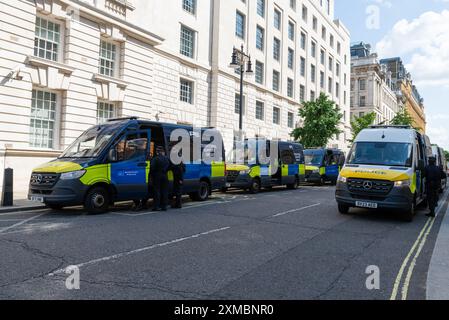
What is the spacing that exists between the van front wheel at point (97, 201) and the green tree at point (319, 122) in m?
23.8

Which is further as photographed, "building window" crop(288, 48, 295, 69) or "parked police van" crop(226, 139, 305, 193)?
"building window" crop(288, 48, 295, 69)

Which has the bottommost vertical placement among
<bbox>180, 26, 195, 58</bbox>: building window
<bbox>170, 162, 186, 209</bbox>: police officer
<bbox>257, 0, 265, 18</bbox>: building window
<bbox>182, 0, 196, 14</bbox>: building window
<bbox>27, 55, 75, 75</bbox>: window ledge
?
<bbox>170, 162, 186, 209</bbox>: police officer

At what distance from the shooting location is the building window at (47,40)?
15.1 meters

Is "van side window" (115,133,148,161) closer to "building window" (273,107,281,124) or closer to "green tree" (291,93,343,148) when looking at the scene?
"green tree" (291,93,343,148)

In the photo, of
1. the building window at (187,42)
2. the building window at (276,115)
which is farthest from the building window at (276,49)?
the building window at (187,42)

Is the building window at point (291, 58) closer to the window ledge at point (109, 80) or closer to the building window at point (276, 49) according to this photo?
the building window at point (276, 49)

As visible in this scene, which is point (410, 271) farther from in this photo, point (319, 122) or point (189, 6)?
point (319, 122)

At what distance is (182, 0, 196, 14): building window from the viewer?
23906mm

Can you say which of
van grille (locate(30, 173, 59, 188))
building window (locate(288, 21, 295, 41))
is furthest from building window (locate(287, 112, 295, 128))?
van grille (locate(30, 173, 59, 188))

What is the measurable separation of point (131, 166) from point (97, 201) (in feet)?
4.53

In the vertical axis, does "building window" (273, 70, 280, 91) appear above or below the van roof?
above

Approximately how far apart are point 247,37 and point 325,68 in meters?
20.8

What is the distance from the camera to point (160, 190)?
423 inches

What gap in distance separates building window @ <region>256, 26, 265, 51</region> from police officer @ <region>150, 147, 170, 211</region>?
23984mm
